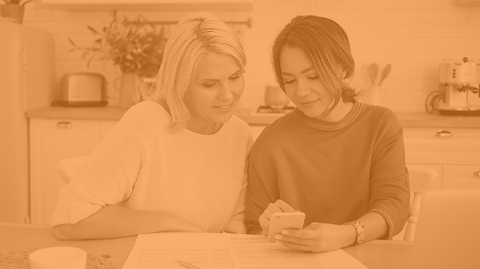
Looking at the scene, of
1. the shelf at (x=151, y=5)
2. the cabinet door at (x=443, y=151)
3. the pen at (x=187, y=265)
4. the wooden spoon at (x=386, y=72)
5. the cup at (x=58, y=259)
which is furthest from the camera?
the wooden spoon at (x=386, y=72)

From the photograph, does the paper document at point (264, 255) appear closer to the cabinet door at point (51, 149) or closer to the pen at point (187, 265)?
the pen at point (187, 265)

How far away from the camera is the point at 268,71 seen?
11.7 ft

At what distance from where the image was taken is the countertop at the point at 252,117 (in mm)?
2887

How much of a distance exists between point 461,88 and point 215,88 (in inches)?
85.3

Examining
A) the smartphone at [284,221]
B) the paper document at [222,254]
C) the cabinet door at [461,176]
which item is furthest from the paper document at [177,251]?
the cabinet door at [461,176]

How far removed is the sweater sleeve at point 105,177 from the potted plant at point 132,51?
1.92 meters

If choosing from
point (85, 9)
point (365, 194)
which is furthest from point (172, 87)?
point (85, 9)

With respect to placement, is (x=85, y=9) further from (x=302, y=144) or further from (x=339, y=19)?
(x=302, y=144)

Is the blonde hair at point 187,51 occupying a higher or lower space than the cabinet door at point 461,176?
higher

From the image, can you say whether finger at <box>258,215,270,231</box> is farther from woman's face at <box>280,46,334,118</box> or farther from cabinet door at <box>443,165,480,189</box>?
cabinet door at <box>443,165,480,189</box>

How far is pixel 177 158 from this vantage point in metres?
1.43

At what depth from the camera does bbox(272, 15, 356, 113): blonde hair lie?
1.41 meters

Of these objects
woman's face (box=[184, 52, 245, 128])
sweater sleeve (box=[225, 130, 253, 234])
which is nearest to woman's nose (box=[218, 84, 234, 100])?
woman's face (box=[184, 52, 245, 128])

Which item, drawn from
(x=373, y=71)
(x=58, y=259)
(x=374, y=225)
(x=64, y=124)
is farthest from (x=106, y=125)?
(x=58, y=259)
